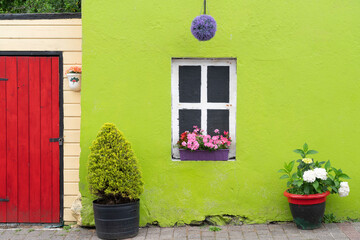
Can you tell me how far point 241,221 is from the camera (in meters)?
5.89

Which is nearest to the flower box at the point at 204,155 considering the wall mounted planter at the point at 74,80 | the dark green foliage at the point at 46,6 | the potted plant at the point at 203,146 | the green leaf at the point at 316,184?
the potted plant at the point at 203,146

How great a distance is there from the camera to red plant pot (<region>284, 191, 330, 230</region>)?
542 centimetres

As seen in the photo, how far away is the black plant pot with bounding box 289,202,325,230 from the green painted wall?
0.32 m

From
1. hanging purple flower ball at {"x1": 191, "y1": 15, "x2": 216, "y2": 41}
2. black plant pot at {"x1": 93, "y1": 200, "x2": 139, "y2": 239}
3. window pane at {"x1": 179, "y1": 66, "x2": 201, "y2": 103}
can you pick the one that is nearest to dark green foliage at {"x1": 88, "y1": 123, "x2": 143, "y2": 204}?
black plant pot at {"x1": 93, "y1": 200, "x2": 139, "y2": 239}

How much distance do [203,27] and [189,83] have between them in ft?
3.09

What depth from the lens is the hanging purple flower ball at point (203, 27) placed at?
5281 millimetres

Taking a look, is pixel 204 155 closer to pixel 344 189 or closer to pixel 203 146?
pixel 203 146

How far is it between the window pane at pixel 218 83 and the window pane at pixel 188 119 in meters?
0.31

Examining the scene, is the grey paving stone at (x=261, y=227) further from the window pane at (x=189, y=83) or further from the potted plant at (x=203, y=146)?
the window pane at (x=189, y=83)

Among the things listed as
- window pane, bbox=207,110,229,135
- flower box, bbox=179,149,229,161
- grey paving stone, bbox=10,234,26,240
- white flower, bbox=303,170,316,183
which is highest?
window pane, bbox=207,110,229,135

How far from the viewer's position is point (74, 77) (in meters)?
5.94

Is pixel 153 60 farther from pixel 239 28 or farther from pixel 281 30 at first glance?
pixel 281 30

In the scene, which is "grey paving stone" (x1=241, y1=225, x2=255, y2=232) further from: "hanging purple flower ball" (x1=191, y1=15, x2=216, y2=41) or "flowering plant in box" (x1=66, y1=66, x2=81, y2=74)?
"flowering plant in box" (x1=66, y1=66, x2=81, y2=74)

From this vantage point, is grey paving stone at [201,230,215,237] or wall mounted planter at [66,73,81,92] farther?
wall mounted planter at [66,73,81,92]
